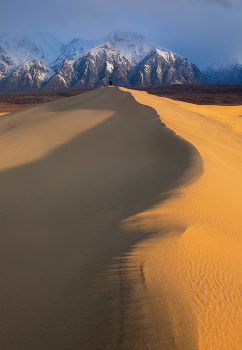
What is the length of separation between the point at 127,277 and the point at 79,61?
7099 inches

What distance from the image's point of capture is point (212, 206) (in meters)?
4.09

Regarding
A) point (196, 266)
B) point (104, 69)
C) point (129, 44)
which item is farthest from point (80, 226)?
point (129, 44)

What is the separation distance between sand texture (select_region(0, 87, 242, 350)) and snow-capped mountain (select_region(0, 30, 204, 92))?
136250 millimetres

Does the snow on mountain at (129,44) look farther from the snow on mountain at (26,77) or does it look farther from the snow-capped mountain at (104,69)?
the snow on mountain at (26,77)

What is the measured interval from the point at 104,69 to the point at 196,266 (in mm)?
166414

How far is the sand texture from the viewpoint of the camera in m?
1.97

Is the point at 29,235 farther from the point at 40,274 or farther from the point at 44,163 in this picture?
the point at 44,163

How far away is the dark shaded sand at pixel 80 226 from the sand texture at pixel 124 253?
0.05ft

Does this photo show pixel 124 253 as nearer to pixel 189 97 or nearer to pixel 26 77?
pixel 189 97

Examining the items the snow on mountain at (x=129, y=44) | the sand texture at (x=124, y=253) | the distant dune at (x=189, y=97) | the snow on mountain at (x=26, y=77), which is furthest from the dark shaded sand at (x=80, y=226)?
the snow on mountain at (x=129, y=44)

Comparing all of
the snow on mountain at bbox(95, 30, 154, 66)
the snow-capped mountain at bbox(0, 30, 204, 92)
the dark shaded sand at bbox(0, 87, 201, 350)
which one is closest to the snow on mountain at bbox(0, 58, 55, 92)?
the snow-capped mountain at bbox(0, 30, 204, 92)

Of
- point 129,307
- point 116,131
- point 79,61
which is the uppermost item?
point 79,61

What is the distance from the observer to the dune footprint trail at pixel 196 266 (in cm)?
190

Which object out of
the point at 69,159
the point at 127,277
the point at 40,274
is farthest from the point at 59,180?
the point at 127,277
